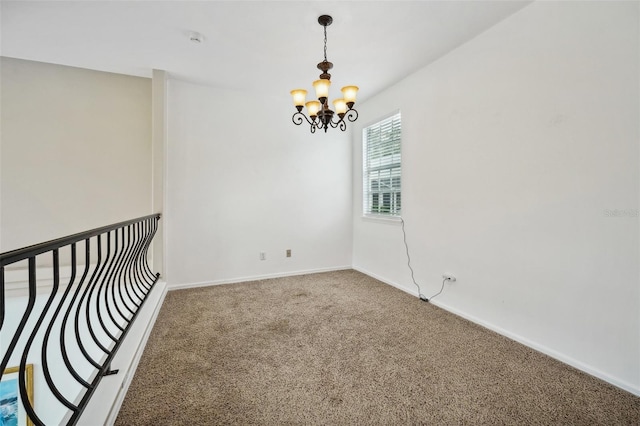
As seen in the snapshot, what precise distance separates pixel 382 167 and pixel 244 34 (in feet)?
7.23

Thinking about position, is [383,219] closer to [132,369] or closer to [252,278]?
[252,278]

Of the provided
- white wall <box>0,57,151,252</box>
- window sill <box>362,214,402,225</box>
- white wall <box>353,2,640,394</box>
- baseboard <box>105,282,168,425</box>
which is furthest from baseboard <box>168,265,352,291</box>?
white wall <box>353,2,640,394</box>

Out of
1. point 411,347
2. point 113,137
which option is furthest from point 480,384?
point 113,137

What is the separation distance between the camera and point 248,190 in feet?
12.7

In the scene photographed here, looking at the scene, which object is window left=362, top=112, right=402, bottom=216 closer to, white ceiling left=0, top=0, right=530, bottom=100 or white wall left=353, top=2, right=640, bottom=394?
white wall left=353, top=2, right=640, bottom=394

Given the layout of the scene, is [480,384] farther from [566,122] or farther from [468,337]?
[566,122]

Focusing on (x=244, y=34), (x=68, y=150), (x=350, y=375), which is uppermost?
(x=244, y=34)

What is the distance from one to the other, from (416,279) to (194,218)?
2.75 meters

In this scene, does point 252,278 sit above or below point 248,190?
below

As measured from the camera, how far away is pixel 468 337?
7.54 feet

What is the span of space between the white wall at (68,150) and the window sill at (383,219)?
2.84 m

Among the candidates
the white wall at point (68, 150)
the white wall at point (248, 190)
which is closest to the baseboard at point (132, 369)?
the white wall at point (248, 190)

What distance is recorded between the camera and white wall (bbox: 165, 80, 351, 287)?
3.54m

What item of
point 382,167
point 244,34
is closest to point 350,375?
point 382,167
